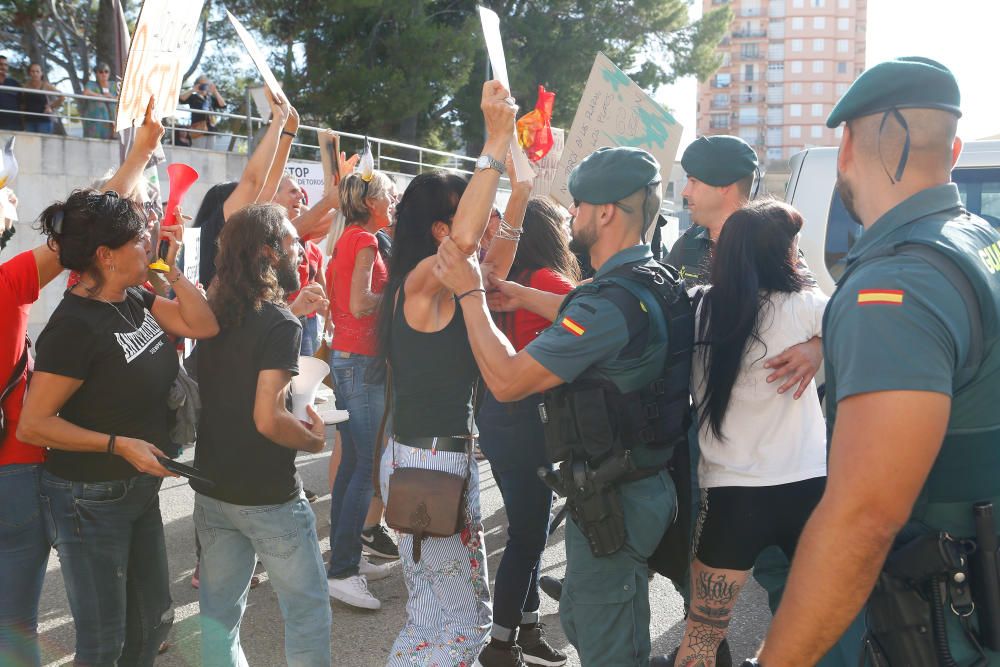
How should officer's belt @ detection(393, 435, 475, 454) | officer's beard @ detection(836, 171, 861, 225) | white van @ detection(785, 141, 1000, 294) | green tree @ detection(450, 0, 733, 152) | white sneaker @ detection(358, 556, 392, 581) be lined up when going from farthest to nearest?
green tree @ detection(450, 0, 733, 152) → white van @ detection(785, 141, 1000, 294) → white sneaker @ detection(358, 556, 392, 581) → officer's belt @ detection(393, 435, 475, 454) → officer's beard @ detection(836, 171, 861, 225)

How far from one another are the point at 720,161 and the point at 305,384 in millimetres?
1833

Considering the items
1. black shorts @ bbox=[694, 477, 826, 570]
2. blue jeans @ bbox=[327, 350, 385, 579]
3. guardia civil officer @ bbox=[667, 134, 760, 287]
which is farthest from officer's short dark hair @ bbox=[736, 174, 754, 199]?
blue jeans @ bbox=[327, 350, 385, 579]

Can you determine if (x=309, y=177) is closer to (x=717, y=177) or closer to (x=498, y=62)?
(x=717, y=177)

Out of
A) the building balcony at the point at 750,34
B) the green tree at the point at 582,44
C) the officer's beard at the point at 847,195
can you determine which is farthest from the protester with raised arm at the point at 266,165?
the building balcony at the point at 750,34

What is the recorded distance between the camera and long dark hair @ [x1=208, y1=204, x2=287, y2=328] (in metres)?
2.69

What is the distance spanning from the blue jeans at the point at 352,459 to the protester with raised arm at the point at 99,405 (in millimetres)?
1321

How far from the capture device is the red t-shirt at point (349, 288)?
14.4ft

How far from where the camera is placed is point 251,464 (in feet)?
8.72

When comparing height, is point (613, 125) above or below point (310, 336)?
above

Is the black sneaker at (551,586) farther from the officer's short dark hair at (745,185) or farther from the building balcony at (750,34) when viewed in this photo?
the building balcony at (750,34)

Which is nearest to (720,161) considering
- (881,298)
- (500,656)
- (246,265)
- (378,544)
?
(246,265)

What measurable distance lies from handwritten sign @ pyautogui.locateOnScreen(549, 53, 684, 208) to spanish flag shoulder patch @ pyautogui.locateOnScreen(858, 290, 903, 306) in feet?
12.1

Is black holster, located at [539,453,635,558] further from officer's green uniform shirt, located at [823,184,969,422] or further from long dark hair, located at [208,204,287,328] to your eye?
long dark hair, located at [208,204,287,328]

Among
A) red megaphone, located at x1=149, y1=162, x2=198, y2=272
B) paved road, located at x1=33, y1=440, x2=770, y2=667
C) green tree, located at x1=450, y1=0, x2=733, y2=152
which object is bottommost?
paved road, located at x1=33, y1=440, x2=770, y2=667
